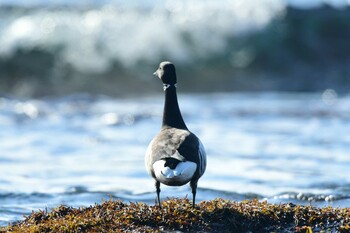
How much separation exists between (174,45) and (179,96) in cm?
568

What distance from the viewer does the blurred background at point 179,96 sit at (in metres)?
10.8

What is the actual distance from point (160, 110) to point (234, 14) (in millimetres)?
10551

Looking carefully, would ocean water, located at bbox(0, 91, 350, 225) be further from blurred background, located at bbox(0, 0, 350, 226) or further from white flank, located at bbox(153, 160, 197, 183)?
A: white flank, located at bbox(153, 160, 197, 183)

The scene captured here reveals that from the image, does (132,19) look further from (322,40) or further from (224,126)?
Answer: (224,126)

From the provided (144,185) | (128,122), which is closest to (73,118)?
(128,122)

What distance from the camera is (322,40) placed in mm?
28109

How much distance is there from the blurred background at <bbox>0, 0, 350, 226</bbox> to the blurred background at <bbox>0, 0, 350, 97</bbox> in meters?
0.05

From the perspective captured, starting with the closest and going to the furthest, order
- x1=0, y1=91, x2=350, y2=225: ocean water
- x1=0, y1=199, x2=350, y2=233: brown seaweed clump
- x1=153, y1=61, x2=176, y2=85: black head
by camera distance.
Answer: x1=0, y1=199, x2=350, y2=233: brown seaweed clump < x1=153, y1=61, x2=176, y2=85: black head < x1=0, y1=91, x2=350, y2=225: ocean water

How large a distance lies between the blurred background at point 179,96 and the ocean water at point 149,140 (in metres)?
0.03

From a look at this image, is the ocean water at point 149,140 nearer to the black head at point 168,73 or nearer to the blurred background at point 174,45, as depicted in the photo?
the black head at point 168,73

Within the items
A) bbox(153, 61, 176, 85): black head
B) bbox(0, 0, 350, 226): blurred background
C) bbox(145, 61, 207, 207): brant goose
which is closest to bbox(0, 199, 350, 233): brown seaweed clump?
bbox(145, 61, 207, 207): brant goose

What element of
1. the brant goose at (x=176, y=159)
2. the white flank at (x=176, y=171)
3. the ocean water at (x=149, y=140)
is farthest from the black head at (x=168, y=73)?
the ocean water at (x=149, y=140)

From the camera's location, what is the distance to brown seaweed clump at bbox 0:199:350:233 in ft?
21.1

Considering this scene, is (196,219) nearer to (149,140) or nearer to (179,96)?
(149,140)
